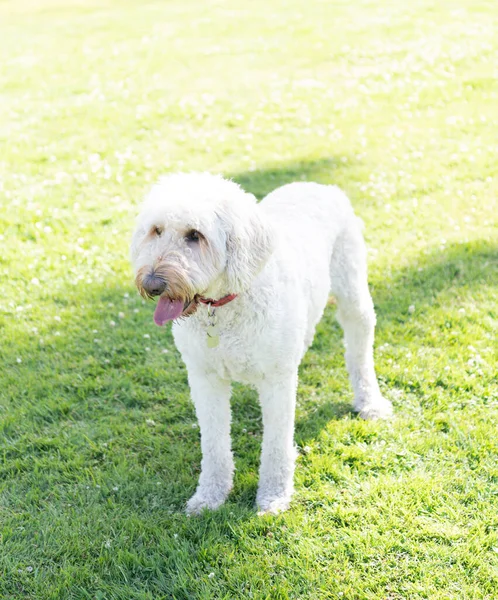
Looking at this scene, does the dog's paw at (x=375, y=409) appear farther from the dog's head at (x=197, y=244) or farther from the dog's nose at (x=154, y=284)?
the dog's nose at (x=154, y=284)

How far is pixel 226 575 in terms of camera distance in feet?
10.6

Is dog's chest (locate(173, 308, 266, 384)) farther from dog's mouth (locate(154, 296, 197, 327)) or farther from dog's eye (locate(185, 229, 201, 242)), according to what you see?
dog's eye (locate(185, 229, 201, 242))

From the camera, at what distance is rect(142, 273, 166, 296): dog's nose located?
120 inches

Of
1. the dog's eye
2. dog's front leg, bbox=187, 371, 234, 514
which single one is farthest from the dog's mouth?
dog's front leg, bbox=187, 371, 234, 514

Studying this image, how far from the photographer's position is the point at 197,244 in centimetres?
320

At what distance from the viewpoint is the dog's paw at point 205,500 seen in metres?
3.71

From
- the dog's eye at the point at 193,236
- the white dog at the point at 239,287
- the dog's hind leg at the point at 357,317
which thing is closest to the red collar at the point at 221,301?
the white dog at the point at 239,287

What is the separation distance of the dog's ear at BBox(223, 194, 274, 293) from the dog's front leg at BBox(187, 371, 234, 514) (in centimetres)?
71

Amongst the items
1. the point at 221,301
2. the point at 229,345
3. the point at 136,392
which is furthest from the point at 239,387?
the point at 221,301

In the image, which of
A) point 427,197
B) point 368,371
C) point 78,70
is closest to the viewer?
point 368,371

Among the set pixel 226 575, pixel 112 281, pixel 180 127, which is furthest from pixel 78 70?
pixel 226 575

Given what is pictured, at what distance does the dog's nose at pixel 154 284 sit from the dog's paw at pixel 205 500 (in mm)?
1320

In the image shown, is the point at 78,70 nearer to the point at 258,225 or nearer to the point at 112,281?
→ the point at 112,281

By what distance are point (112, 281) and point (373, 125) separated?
5.03 m
